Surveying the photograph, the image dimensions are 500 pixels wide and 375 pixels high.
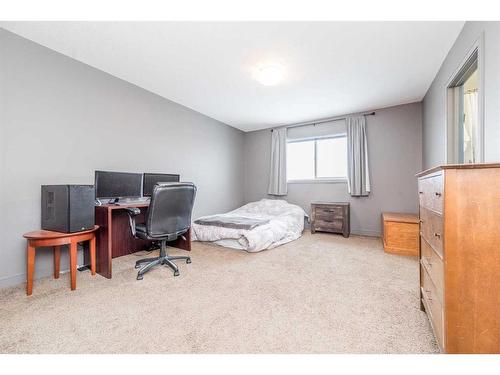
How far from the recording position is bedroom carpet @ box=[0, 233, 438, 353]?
1.26 m

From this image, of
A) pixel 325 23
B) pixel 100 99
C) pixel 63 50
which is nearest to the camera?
pixel 325 23

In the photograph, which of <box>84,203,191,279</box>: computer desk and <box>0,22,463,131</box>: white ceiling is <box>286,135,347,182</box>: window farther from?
<box>84,203,191,279</box>: computer desk

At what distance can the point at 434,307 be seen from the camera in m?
1.22

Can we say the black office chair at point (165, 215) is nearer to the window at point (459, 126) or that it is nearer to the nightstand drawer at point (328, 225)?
the nightstand drawer at point (328, 225)

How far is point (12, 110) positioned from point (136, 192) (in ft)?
4.36

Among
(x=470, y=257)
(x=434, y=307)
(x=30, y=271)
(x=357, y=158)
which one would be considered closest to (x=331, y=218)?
(x=357, y=158)

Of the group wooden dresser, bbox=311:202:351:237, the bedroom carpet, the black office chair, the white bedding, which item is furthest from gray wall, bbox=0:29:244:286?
wooden dresser, bbox=311:202:351:237

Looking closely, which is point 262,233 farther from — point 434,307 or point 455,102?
point 455,102

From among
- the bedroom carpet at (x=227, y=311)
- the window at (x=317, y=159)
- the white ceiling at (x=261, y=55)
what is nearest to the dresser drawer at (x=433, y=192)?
the bedroom carpet at (x=227, y=311)

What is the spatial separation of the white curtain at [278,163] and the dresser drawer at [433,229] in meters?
3.48

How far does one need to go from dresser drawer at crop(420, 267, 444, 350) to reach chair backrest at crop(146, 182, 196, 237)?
6.90 ft

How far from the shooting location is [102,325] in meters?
1.44
